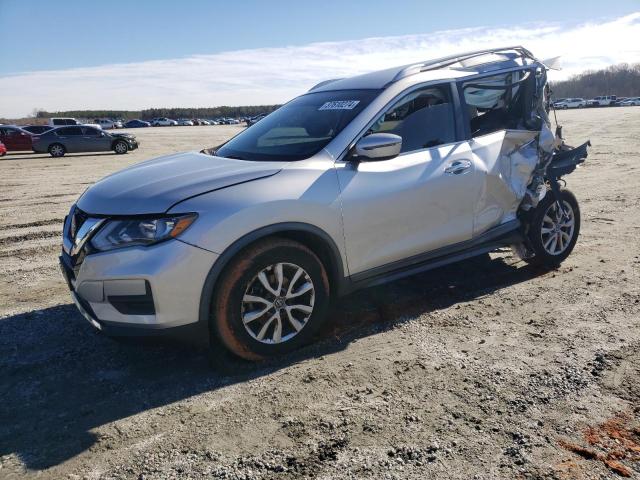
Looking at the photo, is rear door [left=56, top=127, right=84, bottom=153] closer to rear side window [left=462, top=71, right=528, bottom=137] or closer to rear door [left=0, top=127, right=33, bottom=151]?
rear door [left=0, top=127, right=33, bottom=151]

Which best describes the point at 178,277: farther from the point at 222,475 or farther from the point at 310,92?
the point at 310,92

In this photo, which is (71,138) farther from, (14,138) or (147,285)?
(147,285)

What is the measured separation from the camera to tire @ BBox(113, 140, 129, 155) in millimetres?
24688

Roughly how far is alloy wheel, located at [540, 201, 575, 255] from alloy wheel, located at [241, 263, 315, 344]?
272cm

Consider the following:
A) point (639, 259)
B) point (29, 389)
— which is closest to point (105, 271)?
point (29, 389)

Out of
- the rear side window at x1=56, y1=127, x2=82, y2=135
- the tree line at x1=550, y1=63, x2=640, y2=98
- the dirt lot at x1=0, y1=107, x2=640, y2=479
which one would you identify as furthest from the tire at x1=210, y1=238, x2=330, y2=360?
the tree line at x1=550, y1=63, x2=640, y2=98

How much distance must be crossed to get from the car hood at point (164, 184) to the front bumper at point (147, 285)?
0.28 m

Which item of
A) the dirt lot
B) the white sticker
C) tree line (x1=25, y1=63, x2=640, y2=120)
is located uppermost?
tree line (x1=25, y1=63, x2=640, y2=120)

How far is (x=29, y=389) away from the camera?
3.24 m

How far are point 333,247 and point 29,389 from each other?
2116mm

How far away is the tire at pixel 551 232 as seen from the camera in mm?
5000

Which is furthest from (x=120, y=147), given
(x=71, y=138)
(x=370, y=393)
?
(x=370, y=393)

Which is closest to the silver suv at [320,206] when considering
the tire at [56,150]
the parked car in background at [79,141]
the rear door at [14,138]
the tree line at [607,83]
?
the parked car in background at [79,141]

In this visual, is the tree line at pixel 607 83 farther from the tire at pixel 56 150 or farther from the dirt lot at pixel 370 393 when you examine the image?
the dirt lot at pixel 370 393
